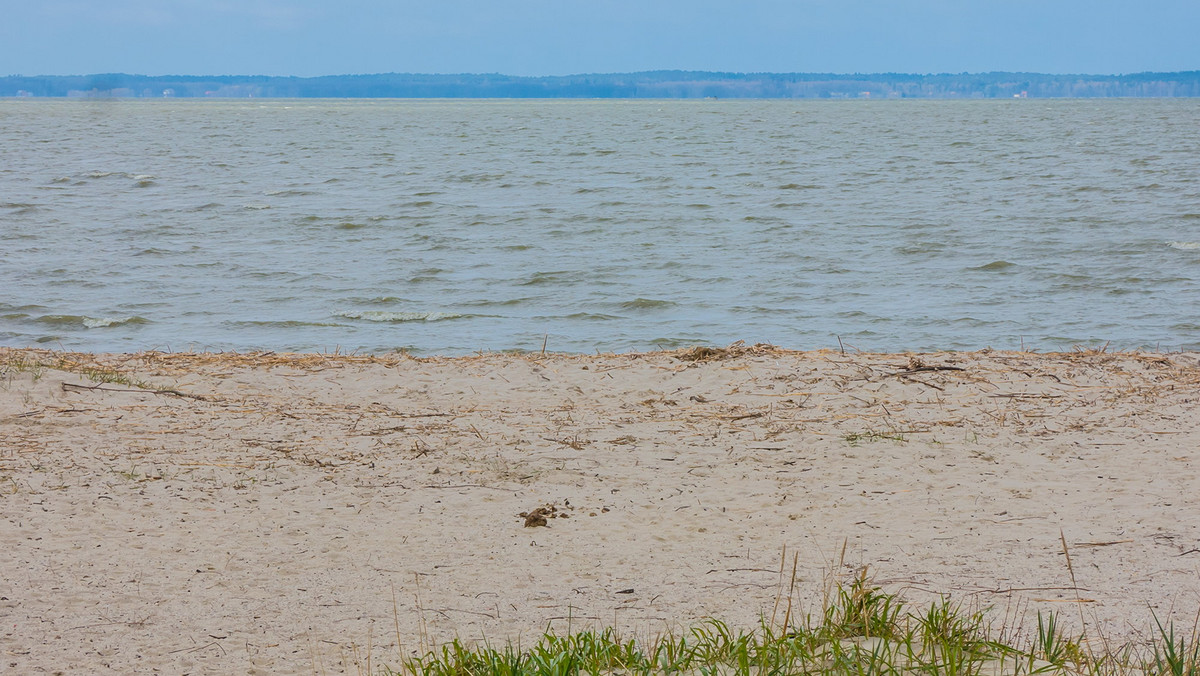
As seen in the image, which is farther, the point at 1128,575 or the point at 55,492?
the point at 55,492

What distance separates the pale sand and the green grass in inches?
14.4

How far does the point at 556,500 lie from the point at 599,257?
1015cm

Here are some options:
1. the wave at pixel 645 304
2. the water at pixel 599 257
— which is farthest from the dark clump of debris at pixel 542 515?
Result: the wave at pixel 645 304

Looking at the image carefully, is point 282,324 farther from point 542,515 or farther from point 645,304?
point 542,515

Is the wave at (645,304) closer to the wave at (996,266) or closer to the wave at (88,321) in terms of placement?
the wave at (996,266)

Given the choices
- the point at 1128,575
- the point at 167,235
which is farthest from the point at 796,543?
the point at 167,235

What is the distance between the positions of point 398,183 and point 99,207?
7.51 metres

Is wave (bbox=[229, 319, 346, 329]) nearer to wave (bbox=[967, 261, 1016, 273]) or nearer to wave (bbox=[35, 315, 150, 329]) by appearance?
wave (bbox=[35, 315, 150, 329])

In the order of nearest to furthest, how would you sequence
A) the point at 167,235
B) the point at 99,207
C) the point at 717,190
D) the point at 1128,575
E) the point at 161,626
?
the point at 161,626 < the point at 1128,575 < the point at 167,235 < the point at 99,207 < the point at 717,190

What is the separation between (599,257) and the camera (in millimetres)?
14922

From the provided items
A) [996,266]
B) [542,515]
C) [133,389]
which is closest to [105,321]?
[133,389]

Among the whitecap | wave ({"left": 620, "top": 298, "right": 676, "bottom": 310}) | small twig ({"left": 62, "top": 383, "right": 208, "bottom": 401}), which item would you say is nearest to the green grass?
small twig ({"left": 62, "top": 383, "right": 208, "bottom": 401})

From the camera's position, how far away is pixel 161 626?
3.63 meters

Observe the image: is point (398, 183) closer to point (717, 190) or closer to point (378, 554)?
point (717, 190)
